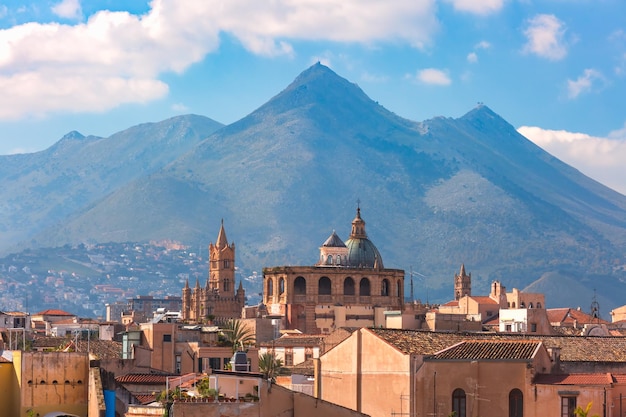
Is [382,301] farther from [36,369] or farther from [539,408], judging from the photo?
[36,369]

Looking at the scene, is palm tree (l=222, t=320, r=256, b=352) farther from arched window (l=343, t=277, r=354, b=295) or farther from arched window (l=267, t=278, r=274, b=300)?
arched window (l=267, t=278, r=274, b=300)

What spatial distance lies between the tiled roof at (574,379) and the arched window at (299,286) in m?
107

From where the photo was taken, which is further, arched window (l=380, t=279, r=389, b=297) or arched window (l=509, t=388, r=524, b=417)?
arched window (l=380, t=279, r=389, b=297)

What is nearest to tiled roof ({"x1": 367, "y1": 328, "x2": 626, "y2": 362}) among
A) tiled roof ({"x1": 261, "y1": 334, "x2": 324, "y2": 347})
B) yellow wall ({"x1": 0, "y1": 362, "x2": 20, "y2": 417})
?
yellow wall ({"x1": 0, "y1": 362, "x2": 20, "y2": 417})

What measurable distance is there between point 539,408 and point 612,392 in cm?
266

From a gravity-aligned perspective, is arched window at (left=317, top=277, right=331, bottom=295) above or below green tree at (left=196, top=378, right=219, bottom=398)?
above

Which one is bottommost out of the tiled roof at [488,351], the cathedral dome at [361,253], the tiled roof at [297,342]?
the tiled roof at [488,351]

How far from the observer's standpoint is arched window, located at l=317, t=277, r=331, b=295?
550ft

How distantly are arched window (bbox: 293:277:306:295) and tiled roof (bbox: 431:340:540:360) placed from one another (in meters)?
103

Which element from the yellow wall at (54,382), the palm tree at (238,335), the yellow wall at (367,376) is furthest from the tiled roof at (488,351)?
the palm tree at (238,335)

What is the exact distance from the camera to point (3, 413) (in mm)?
43125

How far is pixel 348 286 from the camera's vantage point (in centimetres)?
16912

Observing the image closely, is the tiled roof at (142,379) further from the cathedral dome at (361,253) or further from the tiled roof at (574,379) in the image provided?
the cathedral dome at (361,253)

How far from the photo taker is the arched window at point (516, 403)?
194 ft
